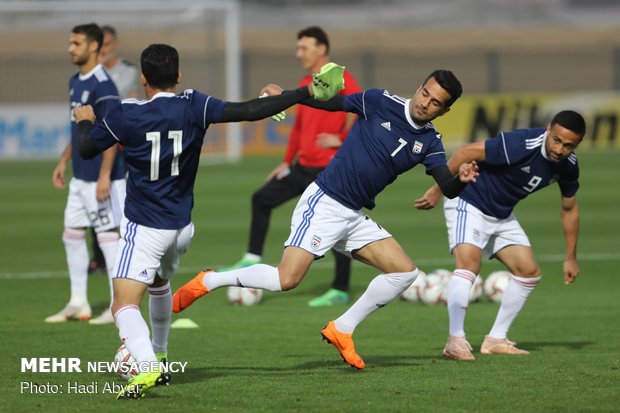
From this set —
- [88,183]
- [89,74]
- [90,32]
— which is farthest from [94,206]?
[90,32]

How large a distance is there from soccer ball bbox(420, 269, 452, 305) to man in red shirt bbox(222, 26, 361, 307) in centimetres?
79

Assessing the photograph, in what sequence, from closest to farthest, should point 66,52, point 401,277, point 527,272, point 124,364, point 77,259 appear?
point 124,364 < point 401,277 < point 527,272 < point 77,259 < point 66,52

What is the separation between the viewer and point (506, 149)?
28.2 ft

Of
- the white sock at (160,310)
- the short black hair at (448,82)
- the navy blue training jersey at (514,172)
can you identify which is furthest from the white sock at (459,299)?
the white sock at (160,310)

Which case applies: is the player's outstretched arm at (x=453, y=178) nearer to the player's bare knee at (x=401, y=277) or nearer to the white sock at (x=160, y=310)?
the player's bare knee at (x=401, y=277)

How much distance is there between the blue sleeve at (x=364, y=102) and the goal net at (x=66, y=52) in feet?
62.6

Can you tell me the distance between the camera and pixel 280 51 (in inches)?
1698

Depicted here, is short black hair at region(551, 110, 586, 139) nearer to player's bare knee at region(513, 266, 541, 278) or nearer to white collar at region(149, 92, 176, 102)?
player's bare knee at region(513, 266, 541, 278)

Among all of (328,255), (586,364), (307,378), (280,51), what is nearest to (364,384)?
(307,378)

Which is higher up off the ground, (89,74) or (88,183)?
(89,74)

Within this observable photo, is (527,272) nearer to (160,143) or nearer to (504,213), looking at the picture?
(504,213)

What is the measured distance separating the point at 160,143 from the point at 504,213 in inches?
124

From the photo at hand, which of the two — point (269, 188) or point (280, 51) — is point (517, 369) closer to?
point (269, 188)

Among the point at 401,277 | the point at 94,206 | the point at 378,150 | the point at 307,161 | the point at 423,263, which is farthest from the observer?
the point at 423,263
